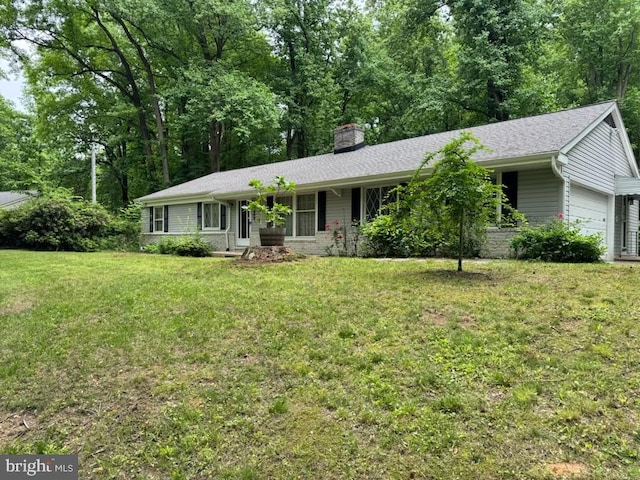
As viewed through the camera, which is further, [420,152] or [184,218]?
[184,218]

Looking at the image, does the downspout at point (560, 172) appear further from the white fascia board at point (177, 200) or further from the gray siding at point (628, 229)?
the white fascia board at point (177, 200)

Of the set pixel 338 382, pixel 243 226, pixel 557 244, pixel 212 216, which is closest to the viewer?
pixel 338 382

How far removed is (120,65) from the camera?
88.2ft

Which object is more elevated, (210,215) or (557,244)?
(210,215)

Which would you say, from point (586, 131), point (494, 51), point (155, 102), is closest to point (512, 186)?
point (586, 131)

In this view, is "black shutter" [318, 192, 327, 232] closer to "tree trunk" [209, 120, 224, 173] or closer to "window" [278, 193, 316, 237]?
"window" [278, 193, 316, 237]

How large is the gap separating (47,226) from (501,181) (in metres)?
15.4

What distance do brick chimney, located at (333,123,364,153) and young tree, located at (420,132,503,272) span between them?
10410 millimetres

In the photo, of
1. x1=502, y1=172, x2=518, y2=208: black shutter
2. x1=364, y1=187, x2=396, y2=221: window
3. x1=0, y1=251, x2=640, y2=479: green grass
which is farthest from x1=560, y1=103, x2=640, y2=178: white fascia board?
x1=364, y1=187, x2=396, y2=221: window

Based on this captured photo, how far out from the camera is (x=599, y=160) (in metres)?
11.1

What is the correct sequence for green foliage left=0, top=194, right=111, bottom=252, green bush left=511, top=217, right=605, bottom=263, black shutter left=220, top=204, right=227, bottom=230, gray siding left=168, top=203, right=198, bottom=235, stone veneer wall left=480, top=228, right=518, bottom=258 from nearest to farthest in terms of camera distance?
1. green bush left=511, top=217, right=605, bottom=263
2. stone veneer wall left=480, top=228, right=518, bottom=258
3. green foliage left=0, top=194, right=111, bottom=252
4. black shutter left=220, top=204, right=227, bottom=230
5. gray siding left=168, top=203, right=198, bottom=235

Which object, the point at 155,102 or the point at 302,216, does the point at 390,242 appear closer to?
the point at 302,216

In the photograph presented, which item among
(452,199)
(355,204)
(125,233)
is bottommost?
(125,233)

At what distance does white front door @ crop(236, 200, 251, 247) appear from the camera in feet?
51.2
